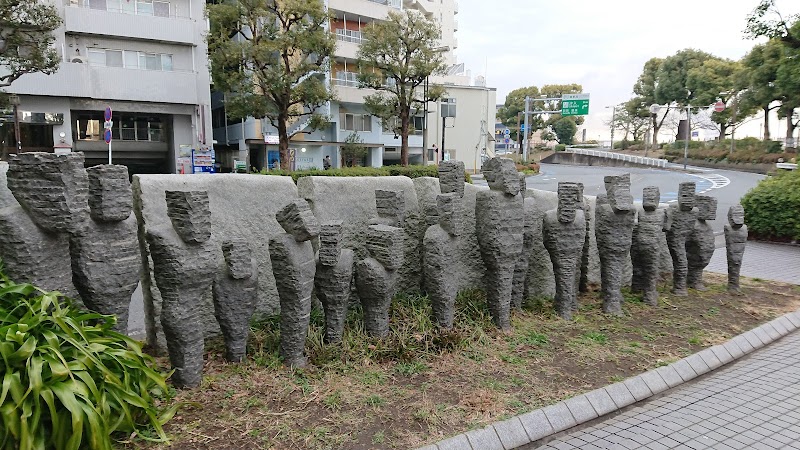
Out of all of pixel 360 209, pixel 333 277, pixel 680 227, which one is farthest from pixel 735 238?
pixel 333 277

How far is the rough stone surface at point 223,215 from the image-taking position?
4.21 meters

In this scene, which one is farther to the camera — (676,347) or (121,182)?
(676,347)

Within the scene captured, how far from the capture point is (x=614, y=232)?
5.85 m

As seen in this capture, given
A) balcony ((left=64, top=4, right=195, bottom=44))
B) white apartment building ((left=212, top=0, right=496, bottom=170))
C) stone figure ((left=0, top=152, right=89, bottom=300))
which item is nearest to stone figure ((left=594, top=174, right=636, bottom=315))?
stone figure ((left=0, top=152, right=89, bottom=300))

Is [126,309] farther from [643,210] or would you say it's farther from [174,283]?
[643,210]

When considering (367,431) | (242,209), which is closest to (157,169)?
(242,209)

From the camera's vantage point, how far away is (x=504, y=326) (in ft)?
17.5

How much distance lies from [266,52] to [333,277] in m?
14.6

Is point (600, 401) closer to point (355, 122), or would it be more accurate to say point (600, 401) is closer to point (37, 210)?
point (37, 210)

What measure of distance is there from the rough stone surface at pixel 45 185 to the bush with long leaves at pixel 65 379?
451mm

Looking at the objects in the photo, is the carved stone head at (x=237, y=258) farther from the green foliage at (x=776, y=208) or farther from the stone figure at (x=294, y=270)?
the green foliage at (x=776, y=208)

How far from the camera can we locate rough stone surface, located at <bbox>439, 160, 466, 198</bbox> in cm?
511

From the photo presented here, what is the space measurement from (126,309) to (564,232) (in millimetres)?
4174

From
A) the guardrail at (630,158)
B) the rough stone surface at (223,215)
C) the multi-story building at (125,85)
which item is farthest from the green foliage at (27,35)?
the guardrail at (630,158)
